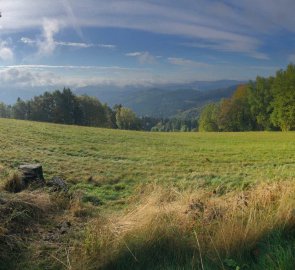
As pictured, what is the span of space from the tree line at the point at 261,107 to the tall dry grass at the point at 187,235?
70393 millimetres

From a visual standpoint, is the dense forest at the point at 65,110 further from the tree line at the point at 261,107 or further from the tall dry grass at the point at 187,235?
the tall dry grass at the point at 187,235

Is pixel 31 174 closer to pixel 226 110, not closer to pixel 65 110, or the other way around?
pixel 226 110

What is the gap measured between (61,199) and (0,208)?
220 centimetres

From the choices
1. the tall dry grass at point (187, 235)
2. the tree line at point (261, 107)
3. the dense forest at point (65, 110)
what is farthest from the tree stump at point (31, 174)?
the dense forest at point (65, 110)

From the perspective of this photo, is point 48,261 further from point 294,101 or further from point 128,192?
point 294,101

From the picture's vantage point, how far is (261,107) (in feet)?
285

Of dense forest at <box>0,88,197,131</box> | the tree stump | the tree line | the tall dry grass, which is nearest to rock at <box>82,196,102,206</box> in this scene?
the tree stump

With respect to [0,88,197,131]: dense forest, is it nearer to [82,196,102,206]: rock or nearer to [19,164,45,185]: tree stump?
[19,164,45,185]: tree stump

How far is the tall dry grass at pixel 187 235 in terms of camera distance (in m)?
5.54

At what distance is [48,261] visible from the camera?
595 cm

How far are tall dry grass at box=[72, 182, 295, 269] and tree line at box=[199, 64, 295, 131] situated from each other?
70393 mm

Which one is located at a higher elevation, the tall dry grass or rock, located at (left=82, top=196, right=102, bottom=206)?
the tall dry grass

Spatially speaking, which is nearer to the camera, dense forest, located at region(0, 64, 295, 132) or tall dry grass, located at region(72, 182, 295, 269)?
tall dry grass, located at region(72, 182, 295, 269)

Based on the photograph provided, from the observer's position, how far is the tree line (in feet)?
245
